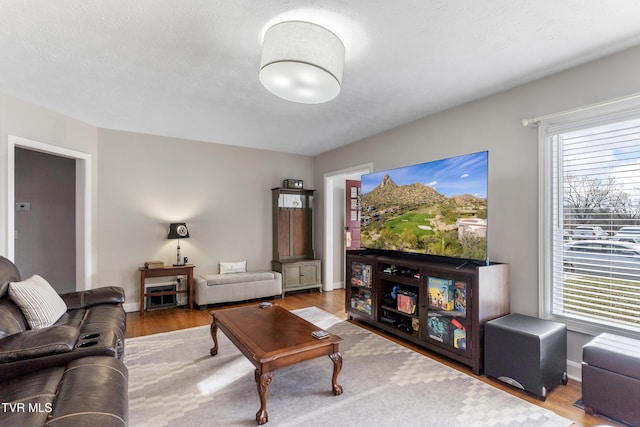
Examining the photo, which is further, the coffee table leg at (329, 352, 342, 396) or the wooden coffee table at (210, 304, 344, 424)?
the coffee table leg at (329, 352, 342, 396)

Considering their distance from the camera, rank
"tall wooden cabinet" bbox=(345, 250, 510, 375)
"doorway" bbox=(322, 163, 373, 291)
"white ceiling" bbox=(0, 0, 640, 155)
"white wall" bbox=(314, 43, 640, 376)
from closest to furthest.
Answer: "white ceiling" bbox=(0, 0, 640, 155)
"white wall" bbox=(314, 43, 640, 376)
"tall wooden cabinet" bbox=(345, 250, 510, 375)
"doorway" bbox=(322, 163, 373, 291)

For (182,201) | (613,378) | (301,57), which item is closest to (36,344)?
(301,57)

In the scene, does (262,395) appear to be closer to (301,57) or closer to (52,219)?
(301,57)

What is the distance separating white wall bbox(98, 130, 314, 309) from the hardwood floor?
0.68 meters

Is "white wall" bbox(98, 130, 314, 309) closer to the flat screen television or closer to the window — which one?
the flat screen television

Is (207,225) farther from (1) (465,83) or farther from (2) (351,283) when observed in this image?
(1) (465,83)

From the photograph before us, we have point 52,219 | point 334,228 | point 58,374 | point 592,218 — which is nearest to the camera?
point 58,374

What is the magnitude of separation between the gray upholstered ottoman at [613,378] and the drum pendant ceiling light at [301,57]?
252cm

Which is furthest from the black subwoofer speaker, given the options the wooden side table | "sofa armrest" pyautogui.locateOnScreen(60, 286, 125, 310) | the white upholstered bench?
the wooden side table

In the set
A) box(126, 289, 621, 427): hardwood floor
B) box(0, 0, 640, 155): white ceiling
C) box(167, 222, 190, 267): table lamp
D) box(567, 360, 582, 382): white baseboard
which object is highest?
box(0, 0, 640, 155): white ceiling

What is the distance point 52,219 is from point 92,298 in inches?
107

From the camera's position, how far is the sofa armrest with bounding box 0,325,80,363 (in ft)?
5.50

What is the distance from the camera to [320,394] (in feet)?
7.69

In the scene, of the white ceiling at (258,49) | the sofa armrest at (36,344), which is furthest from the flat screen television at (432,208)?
the sofa armrest at (36,344)
